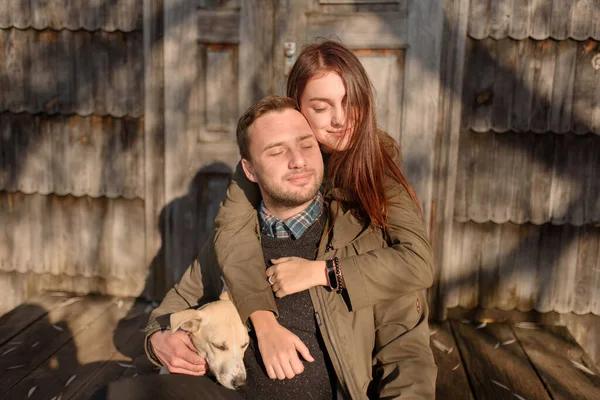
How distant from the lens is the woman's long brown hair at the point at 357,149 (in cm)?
235

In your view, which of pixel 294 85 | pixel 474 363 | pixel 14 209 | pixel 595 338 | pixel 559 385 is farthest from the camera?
pixel 14 209

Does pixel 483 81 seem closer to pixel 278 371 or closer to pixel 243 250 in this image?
pixel 243 250

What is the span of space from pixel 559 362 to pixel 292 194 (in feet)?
7.34

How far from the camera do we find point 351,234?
2379 millimetres

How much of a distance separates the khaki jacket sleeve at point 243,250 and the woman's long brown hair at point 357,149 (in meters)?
0.42

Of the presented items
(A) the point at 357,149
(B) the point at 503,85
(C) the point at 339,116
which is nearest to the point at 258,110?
(C) the point at 339,116

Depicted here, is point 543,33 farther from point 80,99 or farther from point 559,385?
point 80,99

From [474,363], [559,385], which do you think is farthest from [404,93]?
[559,385]

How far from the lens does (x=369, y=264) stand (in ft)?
7.30

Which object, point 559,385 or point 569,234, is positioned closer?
point 559,385

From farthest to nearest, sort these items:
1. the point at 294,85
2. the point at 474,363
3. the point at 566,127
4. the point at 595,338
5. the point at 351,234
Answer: the point at 595,338
the point at 566,127
the point at 474,363
the point at 294,85
the point at 351,234

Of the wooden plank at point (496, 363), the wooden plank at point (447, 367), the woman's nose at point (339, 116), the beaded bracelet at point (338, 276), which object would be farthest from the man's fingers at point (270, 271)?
the wooden plank at point (496, 363)

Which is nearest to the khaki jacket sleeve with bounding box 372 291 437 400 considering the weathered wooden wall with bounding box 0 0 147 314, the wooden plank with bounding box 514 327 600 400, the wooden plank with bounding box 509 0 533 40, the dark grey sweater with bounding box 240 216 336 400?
the dark grey sweater with bounding box 240 216 336 400

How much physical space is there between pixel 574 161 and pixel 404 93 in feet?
4.12
